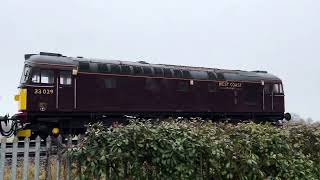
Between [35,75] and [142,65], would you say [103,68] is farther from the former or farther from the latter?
[35,75]

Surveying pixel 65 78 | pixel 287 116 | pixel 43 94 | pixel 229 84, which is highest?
pixel 65 78

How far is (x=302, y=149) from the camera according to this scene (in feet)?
27.6

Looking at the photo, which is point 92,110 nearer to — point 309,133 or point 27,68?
point 27,68

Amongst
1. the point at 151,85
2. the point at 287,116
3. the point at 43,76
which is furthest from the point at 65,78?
the point at 287,116

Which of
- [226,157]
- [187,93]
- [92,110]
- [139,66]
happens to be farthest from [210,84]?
[226,157]

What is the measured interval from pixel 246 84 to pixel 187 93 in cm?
450

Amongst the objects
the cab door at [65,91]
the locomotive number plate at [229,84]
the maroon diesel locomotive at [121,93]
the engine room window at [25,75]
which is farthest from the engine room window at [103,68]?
the locomotive number plate at [229,84]

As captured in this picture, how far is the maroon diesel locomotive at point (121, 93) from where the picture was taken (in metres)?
15.9

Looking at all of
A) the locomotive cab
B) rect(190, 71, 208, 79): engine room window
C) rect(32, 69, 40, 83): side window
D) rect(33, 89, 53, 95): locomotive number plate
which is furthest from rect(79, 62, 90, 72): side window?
rect(190, 71, 208, 79): engine room window

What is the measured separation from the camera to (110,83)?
58.3 feet

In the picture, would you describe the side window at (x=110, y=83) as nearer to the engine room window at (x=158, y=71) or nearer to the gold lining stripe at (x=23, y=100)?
the engine room window at (x=158, y=71)

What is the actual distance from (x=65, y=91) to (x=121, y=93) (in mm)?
2650

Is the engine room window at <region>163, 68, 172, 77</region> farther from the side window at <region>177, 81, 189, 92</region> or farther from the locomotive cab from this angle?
the locomotive cab

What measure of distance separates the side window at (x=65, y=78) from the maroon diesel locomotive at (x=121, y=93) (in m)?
0.04
